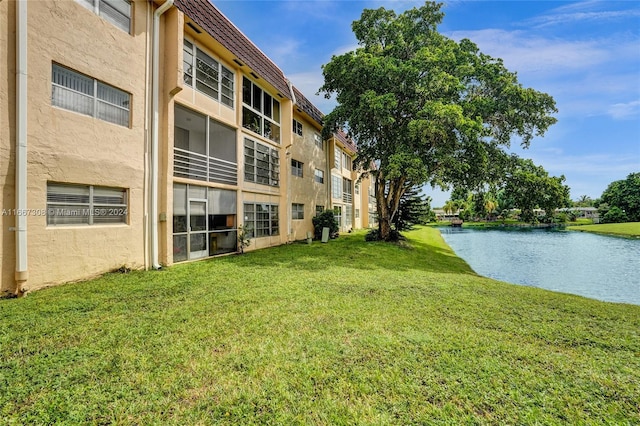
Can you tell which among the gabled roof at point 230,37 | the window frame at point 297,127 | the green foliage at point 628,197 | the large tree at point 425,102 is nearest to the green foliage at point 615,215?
the green foliage at point 628,197

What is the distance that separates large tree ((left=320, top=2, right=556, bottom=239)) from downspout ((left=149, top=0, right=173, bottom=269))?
9.44 meters

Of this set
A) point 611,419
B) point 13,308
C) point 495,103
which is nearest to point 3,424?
point 13,308

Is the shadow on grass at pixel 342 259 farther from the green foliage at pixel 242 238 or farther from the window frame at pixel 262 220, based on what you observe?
the window frame at pixel 262 220

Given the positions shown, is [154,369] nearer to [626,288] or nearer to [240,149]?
[240,149]

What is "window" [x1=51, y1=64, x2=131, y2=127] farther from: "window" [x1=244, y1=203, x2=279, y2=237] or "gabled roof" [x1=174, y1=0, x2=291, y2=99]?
"window" [x1=244, y1=203, x2=279, y2=237]

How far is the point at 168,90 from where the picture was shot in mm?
8641

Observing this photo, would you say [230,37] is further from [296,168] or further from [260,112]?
[296,168]

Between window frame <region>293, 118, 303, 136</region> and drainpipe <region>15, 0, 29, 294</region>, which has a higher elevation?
window frame <region>293, 118, 303, 136</region>

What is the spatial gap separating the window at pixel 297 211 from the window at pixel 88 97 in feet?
33.2

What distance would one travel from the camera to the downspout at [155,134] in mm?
8305

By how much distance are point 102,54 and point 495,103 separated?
1822 cm

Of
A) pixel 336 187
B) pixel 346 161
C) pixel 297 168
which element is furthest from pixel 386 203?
pixel 346 161

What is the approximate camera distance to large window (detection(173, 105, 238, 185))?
975cm

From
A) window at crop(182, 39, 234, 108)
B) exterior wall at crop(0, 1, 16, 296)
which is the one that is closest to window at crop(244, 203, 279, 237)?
window at crop(182, 39, 234, 108)
